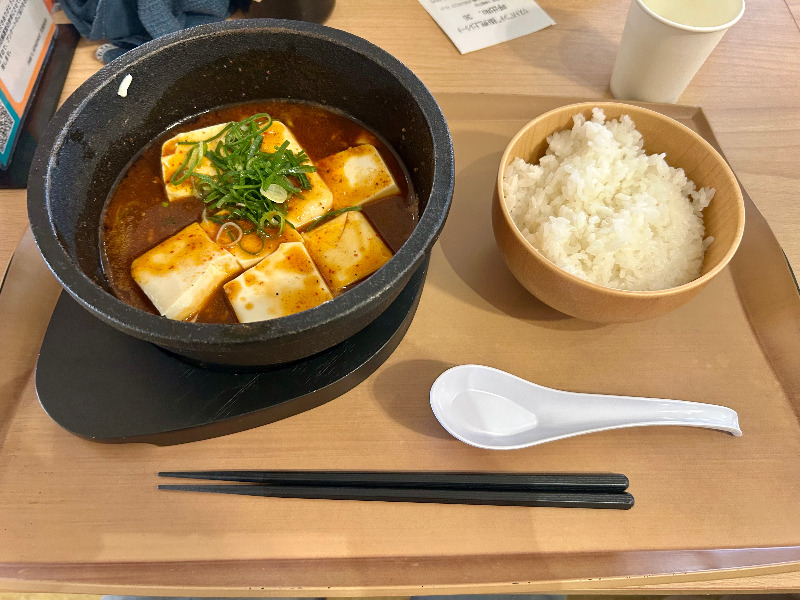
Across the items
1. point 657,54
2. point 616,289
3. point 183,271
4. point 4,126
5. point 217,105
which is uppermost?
point 657,54

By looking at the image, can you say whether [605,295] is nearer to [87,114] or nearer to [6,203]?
[87,114]

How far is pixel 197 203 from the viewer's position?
4.22 ft

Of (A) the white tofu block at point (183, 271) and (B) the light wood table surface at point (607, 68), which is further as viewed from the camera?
(B) the light wood table surface at point (607, 68)

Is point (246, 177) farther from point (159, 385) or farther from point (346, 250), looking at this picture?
point (159, 385)

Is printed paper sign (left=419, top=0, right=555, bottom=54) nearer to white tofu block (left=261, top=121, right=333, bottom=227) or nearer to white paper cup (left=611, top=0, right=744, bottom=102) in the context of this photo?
white paper cup (left=611, top=0, right=744, bottom=102)

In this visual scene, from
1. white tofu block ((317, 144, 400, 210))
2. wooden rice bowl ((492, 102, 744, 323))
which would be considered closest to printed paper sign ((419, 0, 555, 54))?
wooden rice bowl ((492, 102, 744, 323))

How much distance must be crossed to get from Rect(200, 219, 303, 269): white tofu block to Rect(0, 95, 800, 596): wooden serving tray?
15.2 inches

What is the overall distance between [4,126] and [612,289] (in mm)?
1839

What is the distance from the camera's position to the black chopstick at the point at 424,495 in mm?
1101

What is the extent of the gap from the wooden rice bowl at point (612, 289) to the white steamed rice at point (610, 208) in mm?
29

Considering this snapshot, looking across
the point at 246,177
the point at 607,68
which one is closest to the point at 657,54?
the point at 607,68

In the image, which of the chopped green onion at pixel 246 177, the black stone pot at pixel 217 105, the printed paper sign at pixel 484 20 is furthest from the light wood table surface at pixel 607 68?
the chopped green onion at pixel 246 177

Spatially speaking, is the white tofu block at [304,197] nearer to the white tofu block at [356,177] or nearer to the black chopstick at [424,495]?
the white tofu block at [356,177]

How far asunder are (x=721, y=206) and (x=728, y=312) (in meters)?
0.29
